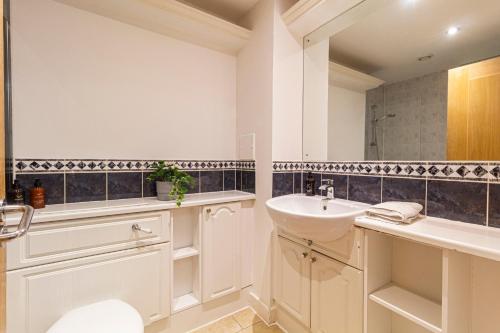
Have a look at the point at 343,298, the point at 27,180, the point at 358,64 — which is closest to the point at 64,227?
the point at 27,180

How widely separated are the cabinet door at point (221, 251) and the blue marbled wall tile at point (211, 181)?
337mm

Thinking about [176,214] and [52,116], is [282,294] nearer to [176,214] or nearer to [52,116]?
[176,214]

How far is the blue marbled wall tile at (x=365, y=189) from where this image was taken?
1.35 meters

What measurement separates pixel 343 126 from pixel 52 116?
6.33 ft

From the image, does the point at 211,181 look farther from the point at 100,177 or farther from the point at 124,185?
the point at 100,177

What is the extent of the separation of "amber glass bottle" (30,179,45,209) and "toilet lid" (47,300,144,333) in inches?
23.6

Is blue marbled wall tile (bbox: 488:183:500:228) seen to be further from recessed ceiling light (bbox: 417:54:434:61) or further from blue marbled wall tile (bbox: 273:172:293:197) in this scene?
blue marbled wall tile (bbox: 273:172:293:197)

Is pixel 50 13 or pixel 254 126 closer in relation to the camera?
pixel 50 13

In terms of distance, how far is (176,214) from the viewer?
171 cm

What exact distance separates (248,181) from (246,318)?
3.43 ft

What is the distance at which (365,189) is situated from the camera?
4.62ft

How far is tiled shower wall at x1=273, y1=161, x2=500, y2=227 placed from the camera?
96cm

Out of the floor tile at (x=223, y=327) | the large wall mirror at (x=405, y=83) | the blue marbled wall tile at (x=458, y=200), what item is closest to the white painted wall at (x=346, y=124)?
the large wall mirror at (x=405, y=83)

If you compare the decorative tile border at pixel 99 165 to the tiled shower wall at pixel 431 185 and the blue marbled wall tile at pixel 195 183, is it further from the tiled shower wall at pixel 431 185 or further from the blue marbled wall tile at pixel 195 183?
the tiled shower wall at pixel 431 185
